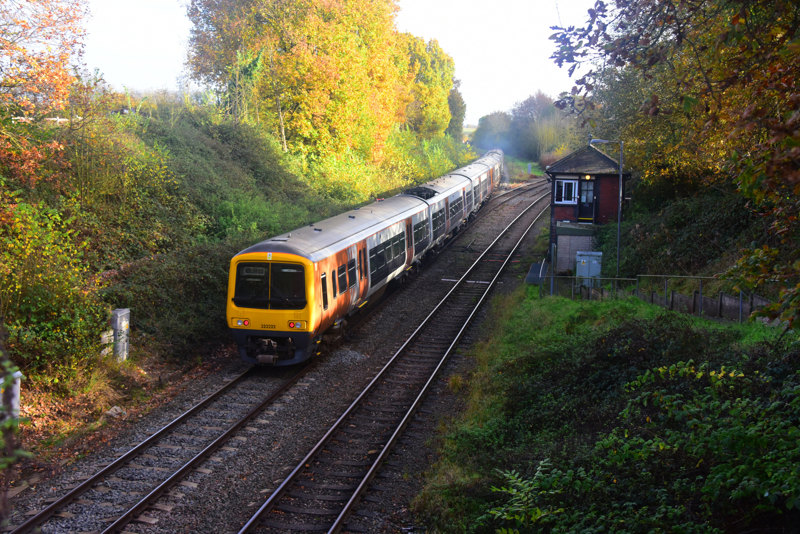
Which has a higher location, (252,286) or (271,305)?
(252,286)

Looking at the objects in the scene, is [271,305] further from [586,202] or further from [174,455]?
[586,202]

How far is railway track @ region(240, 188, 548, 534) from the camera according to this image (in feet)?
25.5

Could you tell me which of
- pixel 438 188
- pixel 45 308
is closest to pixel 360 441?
pixel 45 308

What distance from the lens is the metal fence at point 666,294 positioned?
13.7 metres

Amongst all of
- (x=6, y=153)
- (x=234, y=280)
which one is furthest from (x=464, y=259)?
(x=6, y=153)

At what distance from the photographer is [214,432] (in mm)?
10031

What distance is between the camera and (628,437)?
7766 millimetres

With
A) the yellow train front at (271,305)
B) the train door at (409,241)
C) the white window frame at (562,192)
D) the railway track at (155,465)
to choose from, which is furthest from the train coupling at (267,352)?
the white window frame at (562,192)

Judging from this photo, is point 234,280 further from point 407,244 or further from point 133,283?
point 407,244

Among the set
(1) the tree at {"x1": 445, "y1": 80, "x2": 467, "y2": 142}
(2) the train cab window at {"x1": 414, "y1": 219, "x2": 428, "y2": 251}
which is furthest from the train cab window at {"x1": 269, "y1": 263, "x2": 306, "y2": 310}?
(1) the tree at {"x1": 445, "y1": 80, "x2": 467, "y2": 142}

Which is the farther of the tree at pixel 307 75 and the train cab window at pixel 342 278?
the tree at pixel 307 75

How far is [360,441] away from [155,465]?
123 inches

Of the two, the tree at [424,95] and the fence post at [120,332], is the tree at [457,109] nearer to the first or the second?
the tree at [424,95]

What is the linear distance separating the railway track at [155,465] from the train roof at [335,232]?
9.07ft
